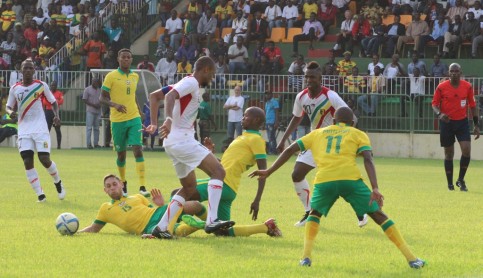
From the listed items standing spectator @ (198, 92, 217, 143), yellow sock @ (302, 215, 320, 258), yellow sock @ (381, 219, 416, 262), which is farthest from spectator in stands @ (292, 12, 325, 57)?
yellow sock @ (381, 219, 416, 262)

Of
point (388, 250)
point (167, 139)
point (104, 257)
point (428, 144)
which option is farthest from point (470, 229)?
point (428, 144)

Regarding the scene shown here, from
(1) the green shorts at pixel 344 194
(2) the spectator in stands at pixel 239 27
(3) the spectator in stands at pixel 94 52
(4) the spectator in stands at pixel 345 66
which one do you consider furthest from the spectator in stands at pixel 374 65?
(1) the green shorts at pixel 344 194

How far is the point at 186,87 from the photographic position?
12.5 meters

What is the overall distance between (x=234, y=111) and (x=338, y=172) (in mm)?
25251

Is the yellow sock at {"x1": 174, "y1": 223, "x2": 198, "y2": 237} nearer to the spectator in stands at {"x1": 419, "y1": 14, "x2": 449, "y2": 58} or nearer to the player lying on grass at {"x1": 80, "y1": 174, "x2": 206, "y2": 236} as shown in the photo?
the player lying on grass at {"x1": 80, "y1": 174, "x2": 206, "y2": 236}

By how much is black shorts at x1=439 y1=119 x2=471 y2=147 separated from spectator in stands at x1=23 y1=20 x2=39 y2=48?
26.0 meters

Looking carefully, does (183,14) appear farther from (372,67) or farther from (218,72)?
(372,67)

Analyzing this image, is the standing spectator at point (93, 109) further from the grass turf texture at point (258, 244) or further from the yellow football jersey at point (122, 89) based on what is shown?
the yellow football jersey at point (122, 89)

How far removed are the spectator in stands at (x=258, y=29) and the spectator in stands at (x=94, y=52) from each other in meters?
5.50

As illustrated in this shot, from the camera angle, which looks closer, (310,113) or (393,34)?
(310,113)

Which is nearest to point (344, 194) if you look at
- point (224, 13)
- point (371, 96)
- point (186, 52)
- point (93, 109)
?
point (371, 96)

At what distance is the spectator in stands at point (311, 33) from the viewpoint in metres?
39.0

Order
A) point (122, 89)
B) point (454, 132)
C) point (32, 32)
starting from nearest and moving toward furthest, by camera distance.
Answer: point (122, 89)
point (454, 132)
point (32, 32)

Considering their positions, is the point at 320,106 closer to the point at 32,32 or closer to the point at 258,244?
the point at 258,244
